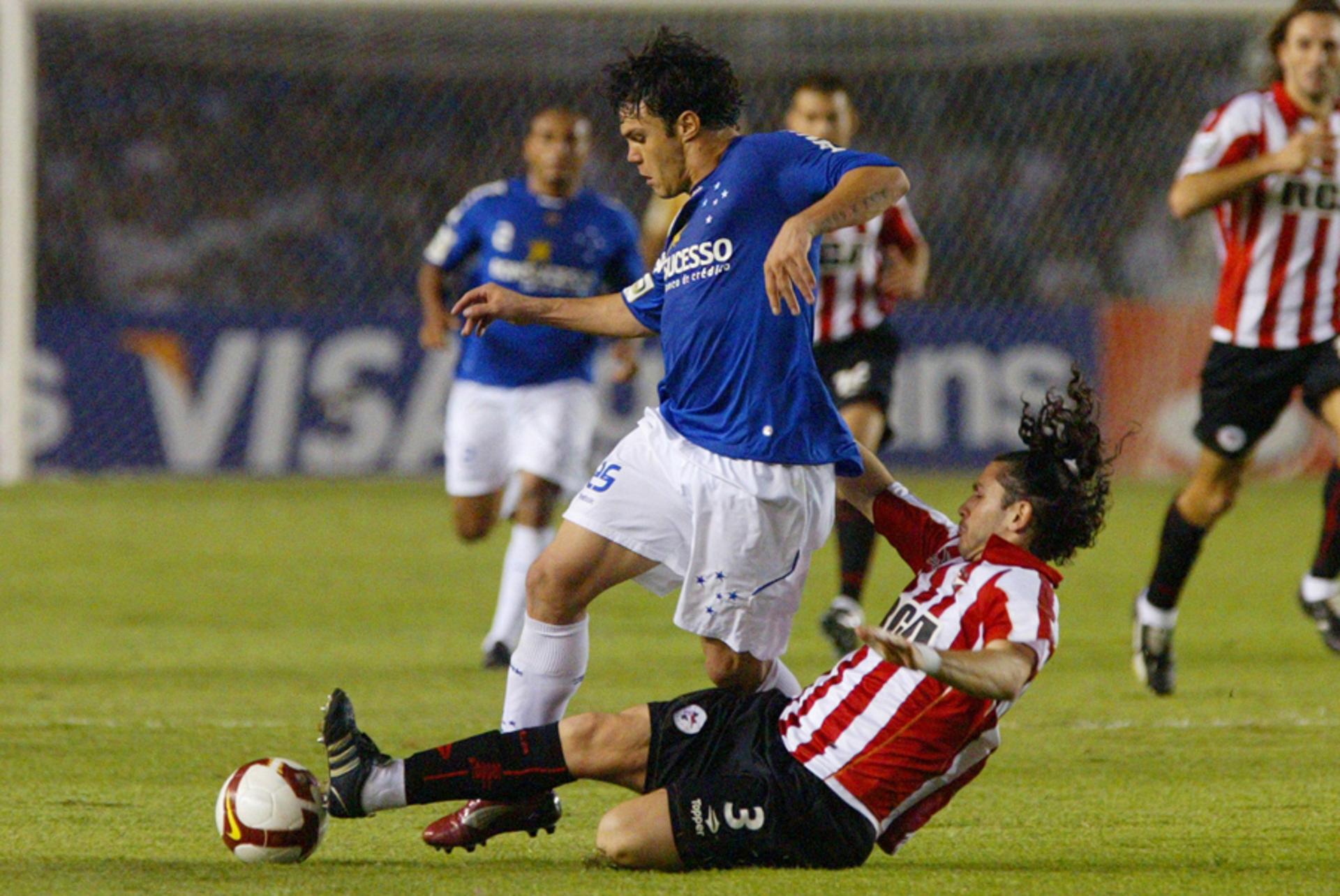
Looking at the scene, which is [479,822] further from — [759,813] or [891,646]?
[891,646]

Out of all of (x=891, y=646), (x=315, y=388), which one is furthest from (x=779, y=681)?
(x=315, y=388)

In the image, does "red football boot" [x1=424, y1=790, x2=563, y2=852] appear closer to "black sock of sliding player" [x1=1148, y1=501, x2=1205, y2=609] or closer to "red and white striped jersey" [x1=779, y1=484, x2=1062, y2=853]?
"red and white striped jersey" [x1=779, y1=484, x2=1062, y2=853]

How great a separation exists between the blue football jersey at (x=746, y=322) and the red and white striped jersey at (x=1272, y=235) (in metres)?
2.54

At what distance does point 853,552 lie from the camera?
7.22 metres

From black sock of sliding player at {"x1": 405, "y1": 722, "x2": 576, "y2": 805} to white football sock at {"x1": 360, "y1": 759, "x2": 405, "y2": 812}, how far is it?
0.01 m

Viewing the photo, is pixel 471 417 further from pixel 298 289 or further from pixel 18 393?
pixel 298 289

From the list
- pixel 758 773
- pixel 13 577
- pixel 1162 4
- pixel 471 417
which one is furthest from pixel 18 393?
pixel 758 773

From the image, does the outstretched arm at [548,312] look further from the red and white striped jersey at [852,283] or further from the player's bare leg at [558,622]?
the red and white striped jersey at [852,283]

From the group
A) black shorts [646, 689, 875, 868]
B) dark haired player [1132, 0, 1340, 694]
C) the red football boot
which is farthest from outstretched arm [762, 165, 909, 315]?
dark haired player [1132, 0, 1340, 694]

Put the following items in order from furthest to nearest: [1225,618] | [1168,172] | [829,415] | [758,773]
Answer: [1168,172] → [1225,618] → [829,415] → [758,773]

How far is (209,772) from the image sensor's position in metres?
5.00

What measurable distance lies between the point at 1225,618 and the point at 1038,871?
4.68 m

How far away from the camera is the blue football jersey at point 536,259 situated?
7656mm

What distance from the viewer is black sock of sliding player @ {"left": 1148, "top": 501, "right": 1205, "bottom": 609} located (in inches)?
256
